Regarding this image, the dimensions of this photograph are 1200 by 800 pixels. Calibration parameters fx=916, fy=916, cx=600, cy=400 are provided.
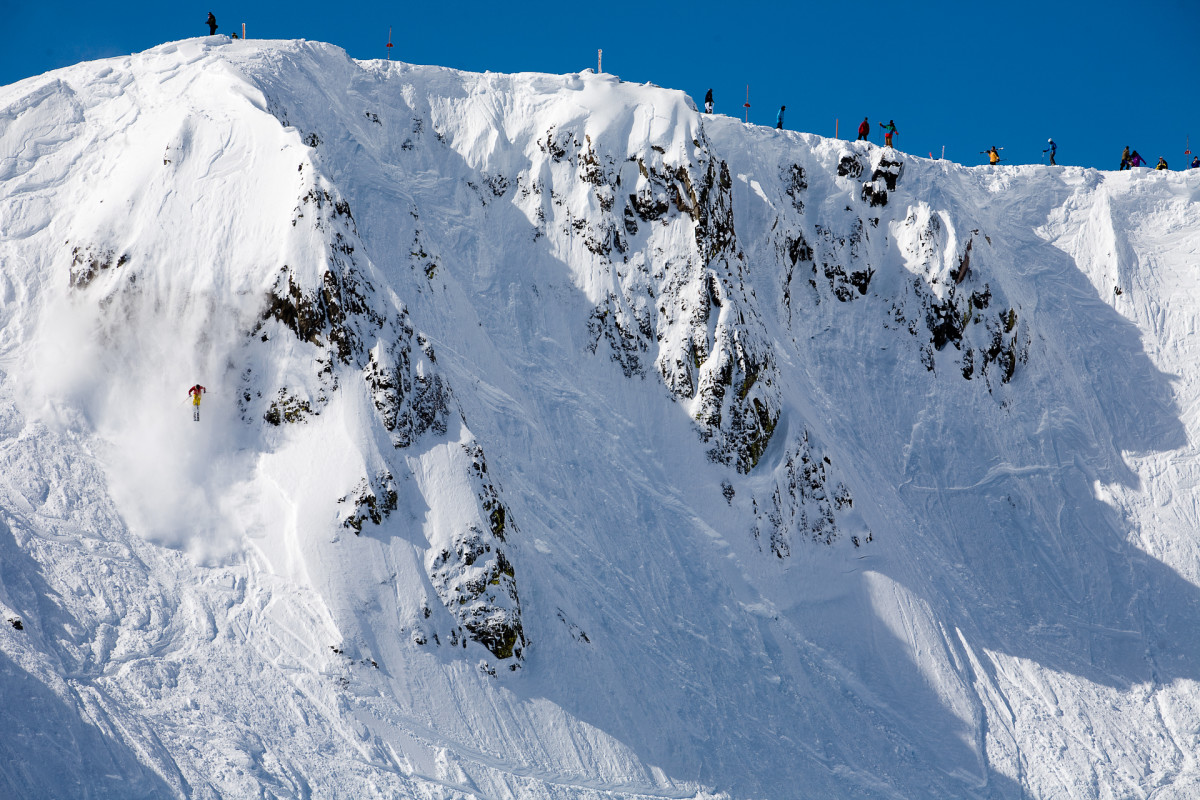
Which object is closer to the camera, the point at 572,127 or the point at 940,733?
the point at 940,733

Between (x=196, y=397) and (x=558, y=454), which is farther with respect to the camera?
(x=558, y=454)

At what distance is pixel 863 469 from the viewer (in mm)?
32594

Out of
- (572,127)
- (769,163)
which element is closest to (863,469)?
(769,163)

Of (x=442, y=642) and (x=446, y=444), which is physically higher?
(x=446, y=444)

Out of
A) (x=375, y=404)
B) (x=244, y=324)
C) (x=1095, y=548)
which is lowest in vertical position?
(x=1095, y=548)

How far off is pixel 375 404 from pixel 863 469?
17.7 meters

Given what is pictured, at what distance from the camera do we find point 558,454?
2853 centimetres

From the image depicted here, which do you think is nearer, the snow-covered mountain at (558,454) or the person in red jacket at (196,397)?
the snow-covered mountain at (558,454)

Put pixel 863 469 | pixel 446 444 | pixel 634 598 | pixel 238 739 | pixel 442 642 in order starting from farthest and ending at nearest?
1. pixel 863 469
2. pixel 634 598
3. pixel 446 444
4. pixel 442 642
5. pixel 238 739

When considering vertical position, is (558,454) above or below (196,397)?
below

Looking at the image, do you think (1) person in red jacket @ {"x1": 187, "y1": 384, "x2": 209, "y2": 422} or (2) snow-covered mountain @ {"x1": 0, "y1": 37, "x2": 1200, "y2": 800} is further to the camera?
(1) person in red jacket @ {"x1": 187, "y1": 384, "x2": 209, "y2": 422}

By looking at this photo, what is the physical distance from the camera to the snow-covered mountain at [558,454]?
70.8 ft

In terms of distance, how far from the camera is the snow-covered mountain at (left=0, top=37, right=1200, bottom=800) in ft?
70.8

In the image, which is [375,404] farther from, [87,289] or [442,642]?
[87,289]
